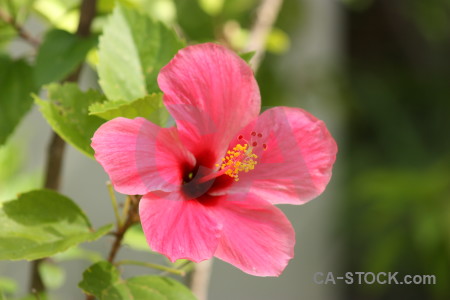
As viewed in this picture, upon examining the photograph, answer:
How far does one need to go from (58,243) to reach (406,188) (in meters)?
2.35

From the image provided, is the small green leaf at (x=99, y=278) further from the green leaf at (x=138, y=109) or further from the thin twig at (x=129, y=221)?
Answer: the green leaf at (x=138, y=109)

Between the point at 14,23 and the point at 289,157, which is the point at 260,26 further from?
the point at 289,157

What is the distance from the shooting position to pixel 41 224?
0.52 metres

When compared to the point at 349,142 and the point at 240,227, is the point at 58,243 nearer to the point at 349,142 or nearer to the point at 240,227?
the point at 240,227

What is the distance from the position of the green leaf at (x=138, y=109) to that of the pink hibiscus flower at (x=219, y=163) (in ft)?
0.09

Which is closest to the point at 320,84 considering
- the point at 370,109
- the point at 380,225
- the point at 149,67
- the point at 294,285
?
the point at 370,109

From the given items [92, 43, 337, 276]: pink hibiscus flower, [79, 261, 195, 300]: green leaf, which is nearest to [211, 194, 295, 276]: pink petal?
[92, 43, 337, 276]: pink hibiscus flower

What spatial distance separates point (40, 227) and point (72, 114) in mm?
102

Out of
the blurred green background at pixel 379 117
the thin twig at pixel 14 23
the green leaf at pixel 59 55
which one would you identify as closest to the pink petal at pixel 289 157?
the green leaf at pixel 59 55

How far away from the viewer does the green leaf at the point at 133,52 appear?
1.81 ft

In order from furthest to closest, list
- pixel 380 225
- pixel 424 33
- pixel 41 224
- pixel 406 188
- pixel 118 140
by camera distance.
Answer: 1. pixel 424 33
2. pixel 380 225
3. pixel 406 188
4. pixel 41 224
5. pixel 118 140

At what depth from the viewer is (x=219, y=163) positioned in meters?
0.48

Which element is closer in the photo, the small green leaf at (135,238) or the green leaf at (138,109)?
the green leaf at (138,109)

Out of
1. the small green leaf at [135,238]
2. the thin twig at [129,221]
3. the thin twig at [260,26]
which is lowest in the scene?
the small green leaf at [135,238]
